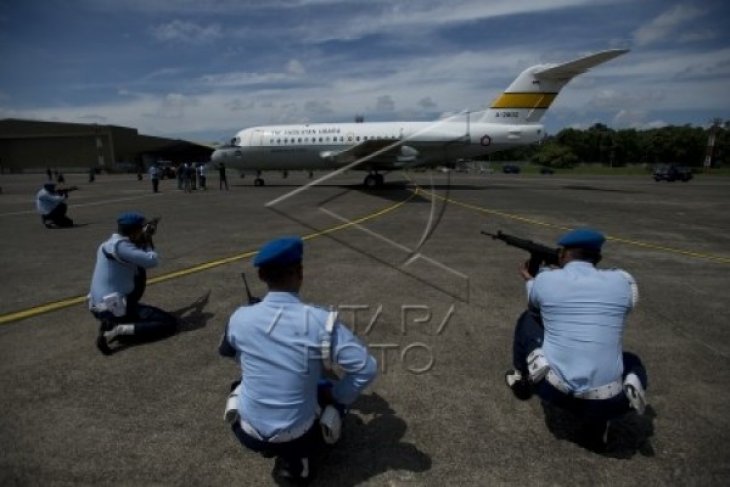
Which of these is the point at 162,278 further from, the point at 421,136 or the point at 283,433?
the point at 421,136

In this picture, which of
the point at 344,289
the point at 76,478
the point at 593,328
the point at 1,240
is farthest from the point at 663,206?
the point at 1,240

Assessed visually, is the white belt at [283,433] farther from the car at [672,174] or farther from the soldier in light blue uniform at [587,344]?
the car at [672,174]

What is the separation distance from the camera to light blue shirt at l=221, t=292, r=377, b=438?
9.52ft

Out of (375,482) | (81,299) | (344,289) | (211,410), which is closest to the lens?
(375,482)

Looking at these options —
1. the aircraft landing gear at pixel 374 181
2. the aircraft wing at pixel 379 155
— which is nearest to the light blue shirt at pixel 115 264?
the aircraft wing at pixel 379 155

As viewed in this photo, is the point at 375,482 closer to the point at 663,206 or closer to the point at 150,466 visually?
the point at 150,466

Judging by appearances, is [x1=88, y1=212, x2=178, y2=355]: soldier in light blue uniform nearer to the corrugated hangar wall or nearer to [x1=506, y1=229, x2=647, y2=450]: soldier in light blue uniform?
[x1=506, y1=229, x2=647, y2=450]: soldier in light blue uniform

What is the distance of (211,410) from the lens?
13.8 feet

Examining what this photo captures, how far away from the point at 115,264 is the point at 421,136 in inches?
959

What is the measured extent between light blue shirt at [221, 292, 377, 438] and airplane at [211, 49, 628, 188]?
75.0 feet

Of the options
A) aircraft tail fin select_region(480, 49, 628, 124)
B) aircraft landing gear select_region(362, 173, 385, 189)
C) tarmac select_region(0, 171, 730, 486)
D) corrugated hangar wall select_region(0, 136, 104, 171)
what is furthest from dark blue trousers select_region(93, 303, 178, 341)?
corrugated hangar wall select_region(0, 136, 104, 171)

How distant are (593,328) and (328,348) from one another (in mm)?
2099

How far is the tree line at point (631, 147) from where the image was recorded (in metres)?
116

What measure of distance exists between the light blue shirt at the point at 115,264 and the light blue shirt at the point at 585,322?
4656 millimetres
